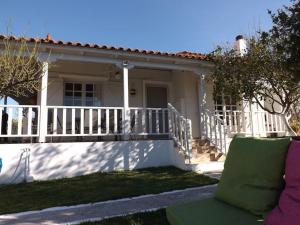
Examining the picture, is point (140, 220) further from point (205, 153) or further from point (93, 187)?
point (205, 153)

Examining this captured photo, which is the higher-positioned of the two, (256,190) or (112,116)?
(112,116)

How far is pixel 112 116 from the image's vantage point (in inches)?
430

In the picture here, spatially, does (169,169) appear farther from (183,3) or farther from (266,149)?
(183,3)

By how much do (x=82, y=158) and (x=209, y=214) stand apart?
20.7ft

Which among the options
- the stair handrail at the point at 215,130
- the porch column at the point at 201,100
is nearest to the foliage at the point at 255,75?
the porch column at the point at 201,100

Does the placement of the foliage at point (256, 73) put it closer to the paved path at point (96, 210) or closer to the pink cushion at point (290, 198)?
the paved path at point (96, 210)

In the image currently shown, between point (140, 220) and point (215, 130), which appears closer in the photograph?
point (140, 220)

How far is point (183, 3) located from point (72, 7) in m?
4.71

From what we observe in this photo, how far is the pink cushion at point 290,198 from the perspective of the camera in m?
2.18

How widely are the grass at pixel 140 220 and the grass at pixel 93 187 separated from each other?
1.34 metres

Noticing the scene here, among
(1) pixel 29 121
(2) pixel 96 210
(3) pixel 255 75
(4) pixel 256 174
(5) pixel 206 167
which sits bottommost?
(2) pixel 96 210

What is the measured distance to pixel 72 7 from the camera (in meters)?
13.2

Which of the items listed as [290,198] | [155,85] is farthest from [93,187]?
[155,85]

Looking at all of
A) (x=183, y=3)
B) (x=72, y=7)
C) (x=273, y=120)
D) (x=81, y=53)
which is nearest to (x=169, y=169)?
(x=81, y=53)
